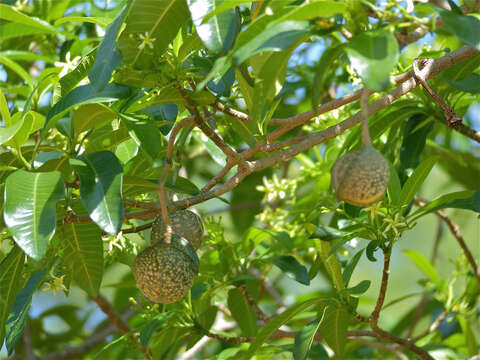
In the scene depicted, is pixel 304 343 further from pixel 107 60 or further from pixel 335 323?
pixel 107 60

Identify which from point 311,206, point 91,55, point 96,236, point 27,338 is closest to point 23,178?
point 96,236

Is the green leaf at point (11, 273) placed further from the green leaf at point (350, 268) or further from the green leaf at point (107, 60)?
the green leaf at point (350, 268)

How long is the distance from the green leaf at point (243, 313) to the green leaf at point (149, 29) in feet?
3.59

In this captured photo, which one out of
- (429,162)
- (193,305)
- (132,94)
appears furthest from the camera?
(193,305)

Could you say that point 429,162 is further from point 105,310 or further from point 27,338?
point 27,338

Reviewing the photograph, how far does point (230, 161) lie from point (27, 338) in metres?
1.69

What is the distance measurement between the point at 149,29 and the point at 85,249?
0.56m

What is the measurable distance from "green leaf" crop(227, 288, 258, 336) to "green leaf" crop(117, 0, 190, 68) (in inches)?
43.1

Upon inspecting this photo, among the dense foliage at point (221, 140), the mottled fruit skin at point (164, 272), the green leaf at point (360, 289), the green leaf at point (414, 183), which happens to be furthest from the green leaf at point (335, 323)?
the mottled fruit skin at point (164, 272)

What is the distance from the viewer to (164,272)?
4.72ft

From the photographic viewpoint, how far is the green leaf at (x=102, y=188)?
135cm

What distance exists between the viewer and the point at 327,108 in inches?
64.7

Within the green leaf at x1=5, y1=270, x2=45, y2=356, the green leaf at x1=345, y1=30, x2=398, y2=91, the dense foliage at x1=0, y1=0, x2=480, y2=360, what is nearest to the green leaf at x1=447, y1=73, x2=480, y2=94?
the dense foliage at x1=0, y1=0, x2=480, y2=360

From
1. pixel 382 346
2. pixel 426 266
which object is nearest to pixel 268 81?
pixel 382 346
